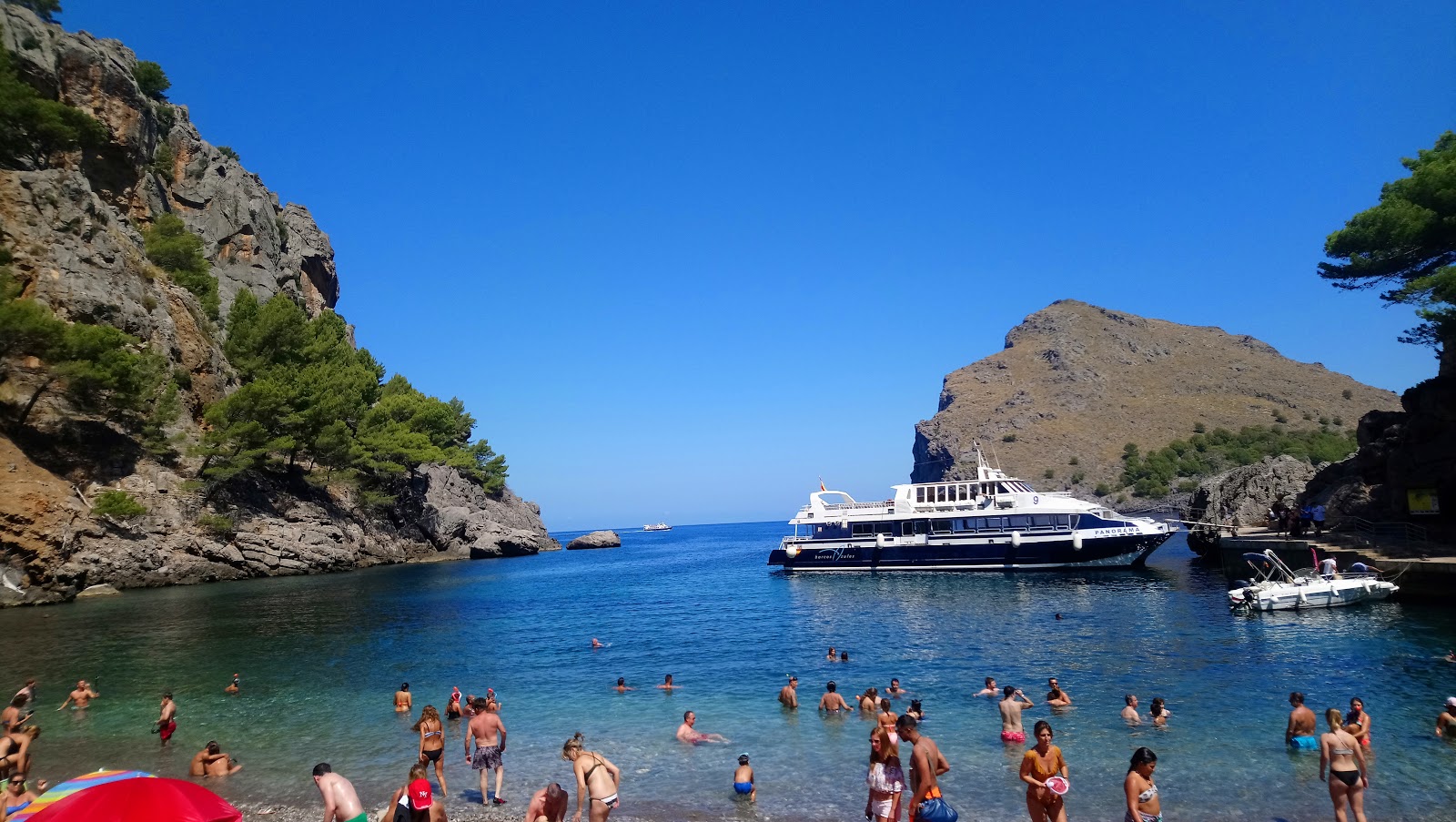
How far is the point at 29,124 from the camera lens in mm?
50812

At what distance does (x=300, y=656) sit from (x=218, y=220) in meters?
66.0

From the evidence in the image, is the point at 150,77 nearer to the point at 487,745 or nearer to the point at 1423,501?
the point at 487,745

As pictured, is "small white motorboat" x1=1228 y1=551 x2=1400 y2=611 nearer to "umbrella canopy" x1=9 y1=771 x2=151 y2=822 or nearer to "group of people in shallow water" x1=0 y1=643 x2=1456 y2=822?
"group of people in shallow water" x1=0 y1=643 x2=1456 y2=822

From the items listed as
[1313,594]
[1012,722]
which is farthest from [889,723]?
[1313,594]

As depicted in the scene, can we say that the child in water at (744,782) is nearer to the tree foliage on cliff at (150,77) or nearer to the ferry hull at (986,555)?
the ferry hull at (986,555)

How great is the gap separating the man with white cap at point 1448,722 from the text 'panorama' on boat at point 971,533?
111 ft

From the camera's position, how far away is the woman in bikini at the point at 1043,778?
922 centimetres

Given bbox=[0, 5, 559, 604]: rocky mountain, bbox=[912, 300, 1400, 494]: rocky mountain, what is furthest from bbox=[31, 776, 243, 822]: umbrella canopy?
bbox=[912, 300, 1400, 494]: rocky mountain

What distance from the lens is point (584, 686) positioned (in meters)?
22.8

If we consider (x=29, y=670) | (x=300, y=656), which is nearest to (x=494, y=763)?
(x=300, y=656)

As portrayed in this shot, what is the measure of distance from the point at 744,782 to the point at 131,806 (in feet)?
28.3

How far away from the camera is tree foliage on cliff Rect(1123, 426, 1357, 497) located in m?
120

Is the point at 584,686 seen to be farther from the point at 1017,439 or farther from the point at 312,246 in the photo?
the point at 1017,439

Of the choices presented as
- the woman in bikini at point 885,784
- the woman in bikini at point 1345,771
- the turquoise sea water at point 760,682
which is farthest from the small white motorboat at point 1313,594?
the woman in bikini at point 885,784
